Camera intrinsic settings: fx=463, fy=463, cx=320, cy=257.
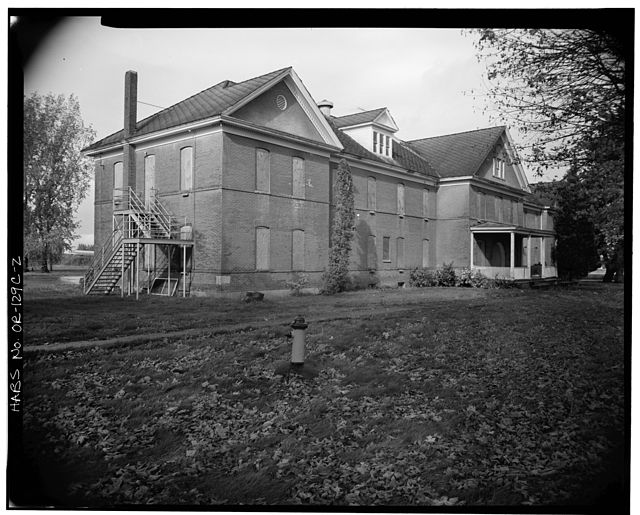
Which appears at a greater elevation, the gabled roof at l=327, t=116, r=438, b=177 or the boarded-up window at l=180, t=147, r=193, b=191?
the gabled roof at l=327, t=116, r=438, b=177

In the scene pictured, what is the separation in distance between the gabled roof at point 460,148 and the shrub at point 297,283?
82.9 inches

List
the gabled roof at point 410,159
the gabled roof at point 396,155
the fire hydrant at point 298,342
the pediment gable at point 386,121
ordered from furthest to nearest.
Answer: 1. the gabled roof at point 410,159
2. the gabled roof at point 396,155
3. the pediment gable at point 386,121
4. the fire hydrant at point 298,342

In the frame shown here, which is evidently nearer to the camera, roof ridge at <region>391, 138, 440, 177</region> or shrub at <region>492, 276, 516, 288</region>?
roof ridge at <region>391, 138, 440, 177</region>

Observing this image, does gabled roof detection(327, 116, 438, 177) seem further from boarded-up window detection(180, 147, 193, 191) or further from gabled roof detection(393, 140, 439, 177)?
boarded-up window detection(180, 147, 193, 191)

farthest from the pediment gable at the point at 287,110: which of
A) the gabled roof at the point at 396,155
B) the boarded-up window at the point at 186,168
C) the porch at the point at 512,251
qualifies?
the porch at the point at 512,251

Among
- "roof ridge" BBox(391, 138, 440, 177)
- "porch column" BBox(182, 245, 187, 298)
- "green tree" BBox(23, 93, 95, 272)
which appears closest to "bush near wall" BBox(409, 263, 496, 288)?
"roof ridge" BBox(391, 138, 440, 177)

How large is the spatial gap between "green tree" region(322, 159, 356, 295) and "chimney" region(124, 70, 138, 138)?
8.50ft

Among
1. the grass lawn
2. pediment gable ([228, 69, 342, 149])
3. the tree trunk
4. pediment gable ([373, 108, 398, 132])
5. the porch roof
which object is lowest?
the grass lawn

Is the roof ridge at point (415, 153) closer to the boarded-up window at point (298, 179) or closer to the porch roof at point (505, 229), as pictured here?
the porch roof at point (505, 229)

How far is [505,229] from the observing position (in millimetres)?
6355

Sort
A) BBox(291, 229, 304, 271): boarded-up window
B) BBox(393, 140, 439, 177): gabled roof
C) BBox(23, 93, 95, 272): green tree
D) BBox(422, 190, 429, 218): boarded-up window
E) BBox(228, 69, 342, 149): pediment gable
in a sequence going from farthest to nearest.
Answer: BBox(422, 190, 429, 218): boarded-up window
BBox(393, 140, 439, 177): gabled roof
BBox(291, 229, 304, 271): boarded-up window
BBox(228, 69, 342, 149): pediment gable
BBox(23, 93, 95, 272): green tree

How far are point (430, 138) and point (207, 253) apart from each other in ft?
10.2

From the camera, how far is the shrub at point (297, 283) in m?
5.60

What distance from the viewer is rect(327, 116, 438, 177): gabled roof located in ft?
19.2
